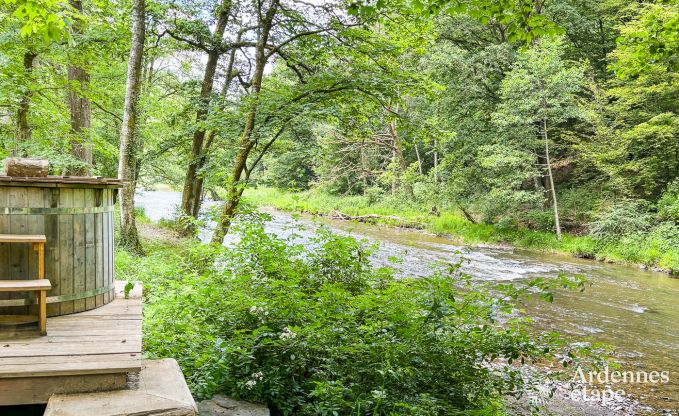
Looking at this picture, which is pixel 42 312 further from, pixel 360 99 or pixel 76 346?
pixel 360 99

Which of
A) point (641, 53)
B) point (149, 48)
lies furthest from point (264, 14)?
point (641, 53)

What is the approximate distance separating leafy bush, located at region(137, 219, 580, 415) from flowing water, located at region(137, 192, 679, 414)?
1.23 meters

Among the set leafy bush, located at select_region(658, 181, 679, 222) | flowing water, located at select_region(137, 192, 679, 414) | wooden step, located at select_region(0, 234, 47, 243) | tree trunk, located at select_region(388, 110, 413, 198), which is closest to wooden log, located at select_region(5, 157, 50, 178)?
wooden step, located at select_region(0, 234, 47, 243)

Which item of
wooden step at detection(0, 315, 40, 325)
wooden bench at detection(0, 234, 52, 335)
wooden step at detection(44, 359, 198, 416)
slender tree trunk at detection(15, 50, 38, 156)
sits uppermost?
slender tree trunk at detection(15, 50, 38, 156)

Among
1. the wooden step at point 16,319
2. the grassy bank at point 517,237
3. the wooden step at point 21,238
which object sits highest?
the wooden step at point 21,238

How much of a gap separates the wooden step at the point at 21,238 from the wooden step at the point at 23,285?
0.27 metres

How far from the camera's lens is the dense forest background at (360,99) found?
320 inches

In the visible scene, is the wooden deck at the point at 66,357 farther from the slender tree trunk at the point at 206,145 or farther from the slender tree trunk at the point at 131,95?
the slender tree trunk at the point at 206,145

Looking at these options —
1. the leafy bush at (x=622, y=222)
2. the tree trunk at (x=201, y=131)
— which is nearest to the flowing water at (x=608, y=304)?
the leafy bush at (x=622, y=222)

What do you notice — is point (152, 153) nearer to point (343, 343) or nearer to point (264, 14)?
point (264, 14)

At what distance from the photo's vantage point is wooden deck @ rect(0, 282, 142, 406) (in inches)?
89.9

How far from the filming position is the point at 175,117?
1185 centimetres

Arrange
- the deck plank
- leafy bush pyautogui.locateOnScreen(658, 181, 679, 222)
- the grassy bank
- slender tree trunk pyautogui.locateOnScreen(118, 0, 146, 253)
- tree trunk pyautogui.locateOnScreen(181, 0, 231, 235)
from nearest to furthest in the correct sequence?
the deck plank, slender tree trunk pyautogui.locateOnScreen(118, 0, 146, 253), tree trunk pyautogui.locateOnScreen(181, 0, 231, 235), the grassy bank, leafy bush pyautogui.locateOnScreen(658, 181, 679, 222)

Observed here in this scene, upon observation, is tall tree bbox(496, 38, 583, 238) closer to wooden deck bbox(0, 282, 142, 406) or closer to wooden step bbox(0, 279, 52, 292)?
wooden deck bbox(0, 282, 142, 406)
